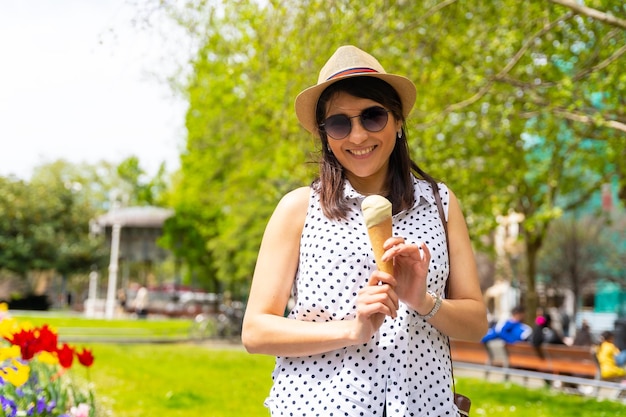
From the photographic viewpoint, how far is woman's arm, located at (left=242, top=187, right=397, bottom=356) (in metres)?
2.07

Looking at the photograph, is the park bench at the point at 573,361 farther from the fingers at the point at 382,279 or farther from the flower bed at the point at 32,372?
the fingers at the point at 382,279

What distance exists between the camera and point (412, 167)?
109 inches

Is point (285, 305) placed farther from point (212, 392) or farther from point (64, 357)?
point (212, 392)

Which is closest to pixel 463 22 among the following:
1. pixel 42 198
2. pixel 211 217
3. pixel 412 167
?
pixel 412 167

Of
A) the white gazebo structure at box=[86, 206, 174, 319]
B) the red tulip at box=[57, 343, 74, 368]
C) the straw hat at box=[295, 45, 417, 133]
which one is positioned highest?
the white gazebo structure at box=[86, 206, 174, 319]

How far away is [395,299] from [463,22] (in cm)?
1272

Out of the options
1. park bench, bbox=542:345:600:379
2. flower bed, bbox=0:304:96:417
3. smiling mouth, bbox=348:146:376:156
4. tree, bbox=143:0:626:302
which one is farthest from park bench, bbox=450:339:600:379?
smiling mouth, bbox=348:146:376:156

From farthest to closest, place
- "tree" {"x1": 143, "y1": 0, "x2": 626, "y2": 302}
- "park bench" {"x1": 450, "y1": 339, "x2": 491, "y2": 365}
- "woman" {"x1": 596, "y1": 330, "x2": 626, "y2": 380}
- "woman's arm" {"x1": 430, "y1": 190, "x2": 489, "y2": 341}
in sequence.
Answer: "park bench" {"x1": 450, "y1": 339, "x2": 491, "y2": 365} < "woman" {"x1": 596, "y1": 330, "x2": 626, "y2": 380} < "tree" {"x1": 143, "y1": 0, "x2": 626, "y2": 302} < "woman's arm" {"x1": 430, "y1": 190, "x2": 489, "y2": 341}

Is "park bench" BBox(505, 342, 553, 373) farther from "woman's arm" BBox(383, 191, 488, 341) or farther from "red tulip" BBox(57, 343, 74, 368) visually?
"woman's arm" BBox(383, 191, 488, 341)

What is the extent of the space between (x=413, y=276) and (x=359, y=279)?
196mm

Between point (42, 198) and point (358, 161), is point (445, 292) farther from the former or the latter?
Result: point (42, 198)

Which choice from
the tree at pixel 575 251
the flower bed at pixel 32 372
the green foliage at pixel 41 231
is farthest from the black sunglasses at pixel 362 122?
the green foliage at pixel 41 231

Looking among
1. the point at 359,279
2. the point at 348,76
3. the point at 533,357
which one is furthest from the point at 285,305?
the point at 533,357

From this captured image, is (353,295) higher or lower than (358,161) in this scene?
lower
